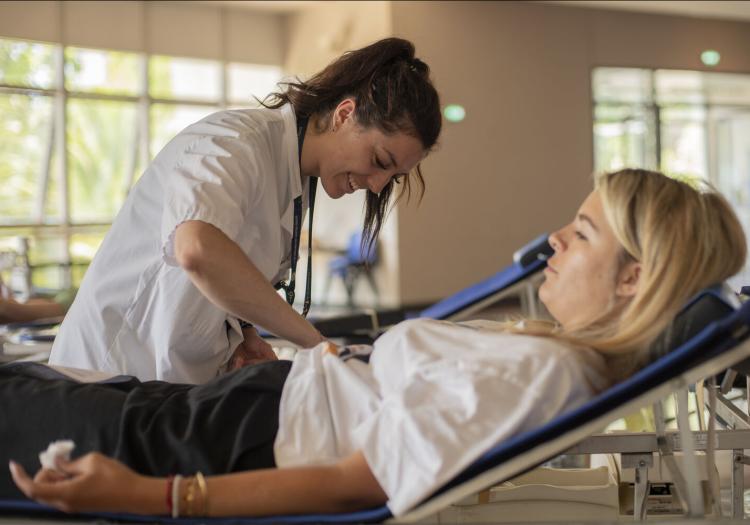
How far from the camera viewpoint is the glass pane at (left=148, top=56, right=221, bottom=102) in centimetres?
973

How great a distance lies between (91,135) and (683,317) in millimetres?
8854

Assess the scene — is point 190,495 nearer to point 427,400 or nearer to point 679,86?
point 427,400

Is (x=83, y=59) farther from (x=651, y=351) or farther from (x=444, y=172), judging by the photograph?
(x=651, y=351)

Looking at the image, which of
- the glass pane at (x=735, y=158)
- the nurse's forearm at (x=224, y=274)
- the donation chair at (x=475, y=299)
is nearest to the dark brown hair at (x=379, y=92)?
the nurse's forearm at (x=224, y=274)

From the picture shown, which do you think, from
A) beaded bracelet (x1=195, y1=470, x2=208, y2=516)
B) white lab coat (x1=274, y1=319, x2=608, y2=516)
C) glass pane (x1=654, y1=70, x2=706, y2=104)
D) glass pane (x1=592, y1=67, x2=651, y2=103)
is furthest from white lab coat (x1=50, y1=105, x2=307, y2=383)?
glass pane (x1=654, y1=70, x2=706, y2=104)

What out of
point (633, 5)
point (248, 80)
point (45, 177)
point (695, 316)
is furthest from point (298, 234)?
point (633, 5)

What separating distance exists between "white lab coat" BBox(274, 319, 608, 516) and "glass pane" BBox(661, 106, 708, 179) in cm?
1014

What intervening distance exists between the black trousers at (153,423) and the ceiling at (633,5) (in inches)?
343

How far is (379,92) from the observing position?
5.76 feet

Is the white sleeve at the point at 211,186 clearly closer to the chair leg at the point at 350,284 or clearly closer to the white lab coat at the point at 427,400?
the white lab coat at the point at 427,400

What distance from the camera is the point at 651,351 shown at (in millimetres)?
1319

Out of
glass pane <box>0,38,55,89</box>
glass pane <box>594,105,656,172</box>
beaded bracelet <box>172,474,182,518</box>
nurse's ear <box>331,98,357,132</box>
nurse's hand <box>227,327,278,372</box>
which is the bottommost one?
beaded bracelet <box>172,474,182,518</box>

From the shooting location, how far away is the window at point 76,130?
887 centimetres

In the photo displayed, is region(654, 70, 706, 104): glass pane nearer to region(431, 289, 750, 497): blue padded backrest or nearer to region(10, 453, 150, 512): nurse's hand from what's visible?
region(431, 289, 750, 497): blue padded backrest
